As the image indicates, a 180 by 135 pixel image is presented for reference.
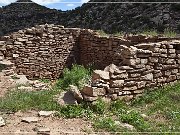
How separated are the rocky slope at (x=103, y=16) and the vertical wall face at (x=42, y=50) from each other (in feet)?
17.0

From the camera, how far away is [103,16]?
76.5 ft

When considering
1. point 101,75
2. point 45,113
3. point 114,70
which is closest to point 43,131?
point 45,113

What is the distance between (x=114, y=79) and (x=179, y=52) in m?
2.15

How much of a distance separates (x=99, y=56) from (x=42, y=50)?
216cm

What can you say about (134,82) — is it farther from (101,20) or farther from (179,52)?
(101,20)

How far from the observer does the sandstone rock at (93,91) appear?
7.34m

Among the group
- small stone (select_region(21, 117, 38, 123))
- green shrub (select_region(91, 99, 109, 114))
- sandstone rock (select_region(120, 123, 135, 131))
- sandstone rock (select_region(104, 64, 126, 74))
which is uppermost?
sandstone rock (select_region(104, 64, 126, 74))

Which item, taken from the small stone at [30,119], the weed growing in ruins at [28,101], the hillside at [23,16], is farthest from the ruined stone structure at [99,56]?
the hillside at [23,16]

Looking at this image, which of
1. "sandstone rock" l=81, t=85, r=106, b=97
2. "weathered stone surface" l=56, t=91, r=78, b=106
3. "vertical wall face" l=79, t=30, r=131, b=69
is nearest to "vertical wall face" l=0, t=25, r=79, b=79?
"vertical wall face" l=79, t=30, r=131, b=69

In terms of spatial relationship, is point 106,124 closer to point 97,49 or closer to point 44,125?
point 44,125

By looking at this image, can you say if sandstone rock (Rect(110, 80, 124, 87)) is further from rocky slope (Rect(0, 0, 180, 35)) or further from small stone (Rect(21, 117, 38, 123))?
rocky slope (Rect(0, 0, 180, 35))

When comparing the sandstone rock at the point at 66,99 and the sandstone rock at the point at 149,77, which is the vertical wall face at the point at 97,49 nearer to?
the sandstone rock at the point at 149,77

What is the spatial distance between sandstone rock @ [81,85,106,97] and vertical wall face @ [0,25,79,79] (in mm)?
6040

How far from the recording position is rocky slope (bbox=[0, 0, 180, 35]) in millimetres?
19047
